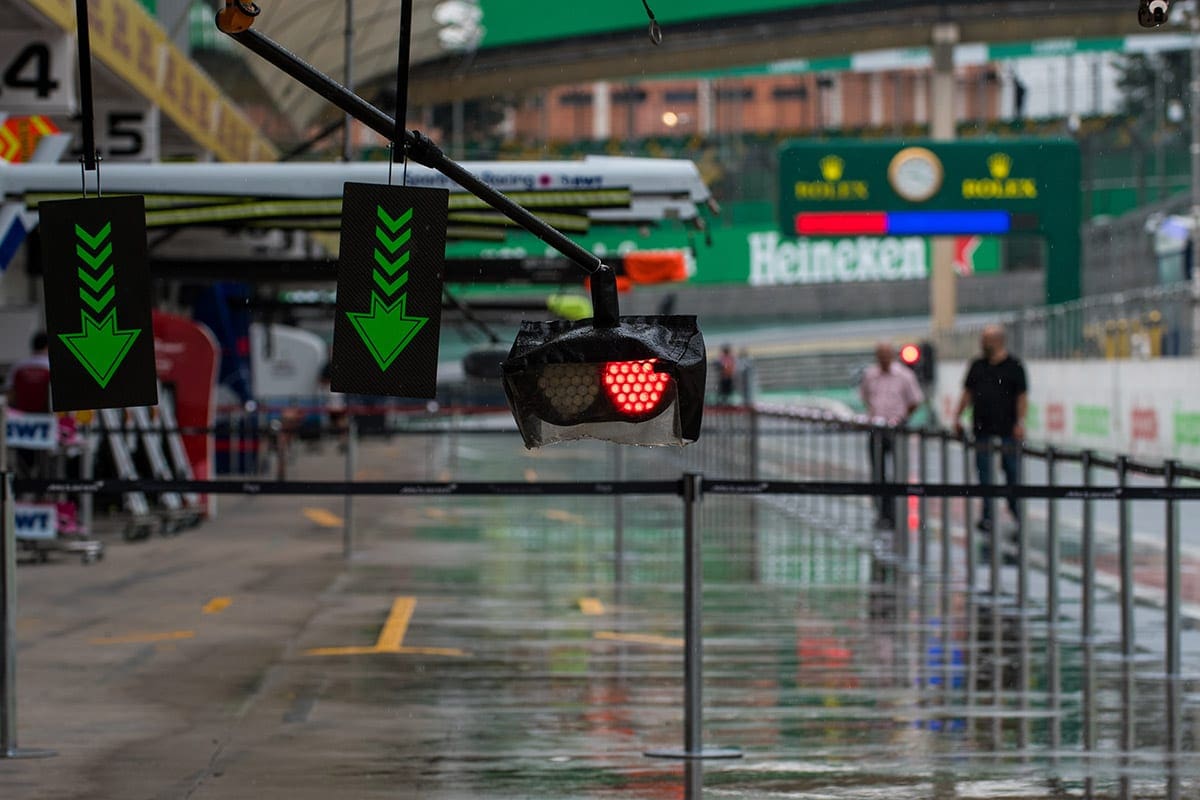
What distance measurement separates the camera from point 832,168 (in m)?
30.4

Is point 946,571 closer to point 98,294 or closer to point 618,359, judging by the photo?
point 618,359

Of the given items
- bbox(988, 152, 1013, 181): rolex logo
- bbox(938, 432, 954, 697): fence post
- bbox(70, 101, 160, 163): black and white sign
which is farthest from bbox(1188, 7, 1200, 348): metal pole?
bbox(70, 101, 160, 163): black and white sign

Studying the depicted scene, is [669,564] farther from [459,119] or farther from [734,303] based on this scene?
[734,303]

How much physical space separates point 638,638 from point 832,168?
19293 mm

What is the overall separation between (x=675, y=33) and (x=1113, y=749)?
257 inches

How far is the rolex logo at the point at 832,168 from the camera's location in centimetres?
3022

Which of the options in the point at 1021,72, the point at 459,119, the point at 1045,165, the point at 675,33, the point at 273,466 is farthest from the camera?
the point at 1021,72

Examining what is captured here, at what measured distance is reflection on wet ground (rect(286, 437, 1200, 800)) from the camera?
309 inches

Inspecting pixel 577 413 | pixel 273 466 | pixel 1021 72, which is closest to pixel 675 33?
pixel 577 413

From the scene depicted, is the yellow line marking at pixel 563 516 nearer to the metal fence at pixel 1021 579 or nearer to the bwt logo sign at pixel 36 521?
the metal fence at pixel 1021 579

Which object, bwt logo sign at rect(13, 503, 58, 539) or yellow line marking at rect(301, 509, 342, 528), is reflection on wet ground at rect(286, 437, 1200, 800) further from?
yellow line marking at rect(301, 509, 342, 528)

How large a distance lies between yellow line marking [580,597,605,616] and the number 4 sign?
475 cm

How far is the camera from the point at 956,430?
50.1 ft

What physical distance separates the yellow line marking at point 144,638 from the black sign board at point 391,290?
6230 mm
